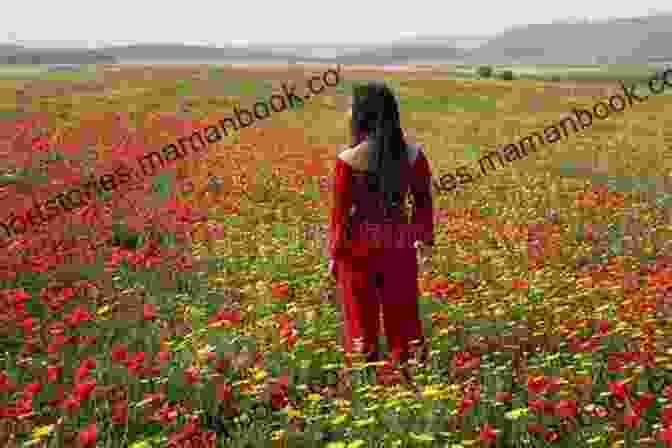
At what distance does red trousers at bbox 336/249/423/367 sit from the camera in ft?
20.9

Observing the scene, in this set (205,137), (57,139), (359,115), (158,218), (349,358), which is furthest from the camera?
(205,137)

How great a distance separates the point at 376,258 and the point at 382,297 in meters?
0.38

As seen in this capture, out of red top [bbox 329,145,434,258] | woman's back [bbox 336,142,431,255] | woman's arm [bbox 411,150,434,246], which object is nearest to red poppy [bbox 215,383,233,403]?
red top [bbox 329,145,434,258]

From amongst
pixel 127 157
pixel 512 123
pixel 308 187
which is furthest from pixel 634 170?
pixel 512 123

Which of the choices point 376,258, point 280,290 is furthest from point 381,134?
point 280,290

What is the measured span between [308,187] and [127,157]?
496 cm

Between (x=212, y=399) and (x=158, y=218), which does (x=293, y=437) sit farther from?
(x=158, y=218)

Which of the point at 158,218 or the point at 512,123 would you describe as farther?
the point at 512,123

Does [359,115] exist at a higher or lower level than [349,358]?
higher

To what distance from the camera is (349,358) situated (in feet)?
21.1

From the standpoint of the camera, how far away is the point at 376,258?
6340 mm

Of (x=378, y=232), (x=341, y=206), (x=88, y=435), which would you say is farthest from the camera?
(x=378, y=232)

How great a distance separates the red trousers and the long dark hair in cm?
50

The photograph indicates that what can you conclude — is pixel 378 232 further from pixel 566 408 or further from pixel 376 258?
pixel 566 408
